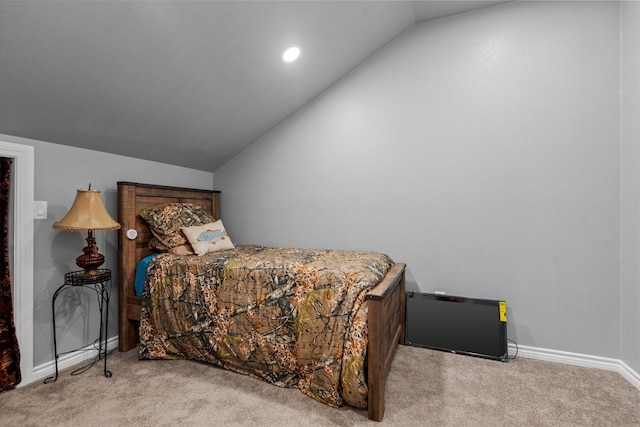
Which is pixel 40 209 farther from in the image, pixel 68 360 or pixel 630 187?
pixel 630 187

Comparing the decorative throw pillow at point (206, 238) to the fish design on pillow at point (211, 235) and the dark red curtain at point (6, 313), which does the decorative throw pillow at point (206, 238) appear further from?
the dark red curtain at point (6, 313)

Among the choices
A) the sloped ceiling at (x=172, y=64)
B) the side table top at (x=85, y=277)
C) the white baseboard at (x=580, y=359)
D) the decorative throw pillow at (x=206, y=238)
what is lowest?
the white baseboard at (x=580, y=359)

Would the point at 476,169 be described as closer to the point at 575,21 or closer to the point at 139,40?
the point at 575,21

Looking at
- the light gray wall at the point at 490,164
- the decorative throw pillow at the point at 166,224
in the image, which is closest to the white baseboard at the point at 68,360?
the decorative throw pillow at the point at 166,224

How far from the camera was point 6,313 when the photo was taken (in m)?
1.88

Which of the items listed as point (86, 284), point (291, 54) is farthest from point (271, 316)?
point (291, 54)

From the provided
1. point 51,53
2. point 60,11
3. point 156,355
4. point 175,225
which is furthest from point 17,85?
point 156,355

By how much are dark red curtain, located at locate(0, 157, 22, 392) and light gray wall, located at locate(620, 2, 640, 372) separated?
4061 millimetres

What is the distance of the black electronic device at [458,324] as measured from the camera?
235 cm

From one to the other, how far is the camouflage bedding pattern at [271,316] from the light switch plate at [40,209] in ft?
2.50

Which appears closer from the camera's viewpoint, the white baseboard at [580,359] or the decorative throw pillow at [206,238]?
the white baseboard at [580,359]

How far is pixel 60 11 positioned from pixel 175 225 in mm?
1622

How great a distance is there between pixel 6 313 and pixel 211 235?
1368mm

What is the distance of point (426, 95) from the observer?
8.98 ft
